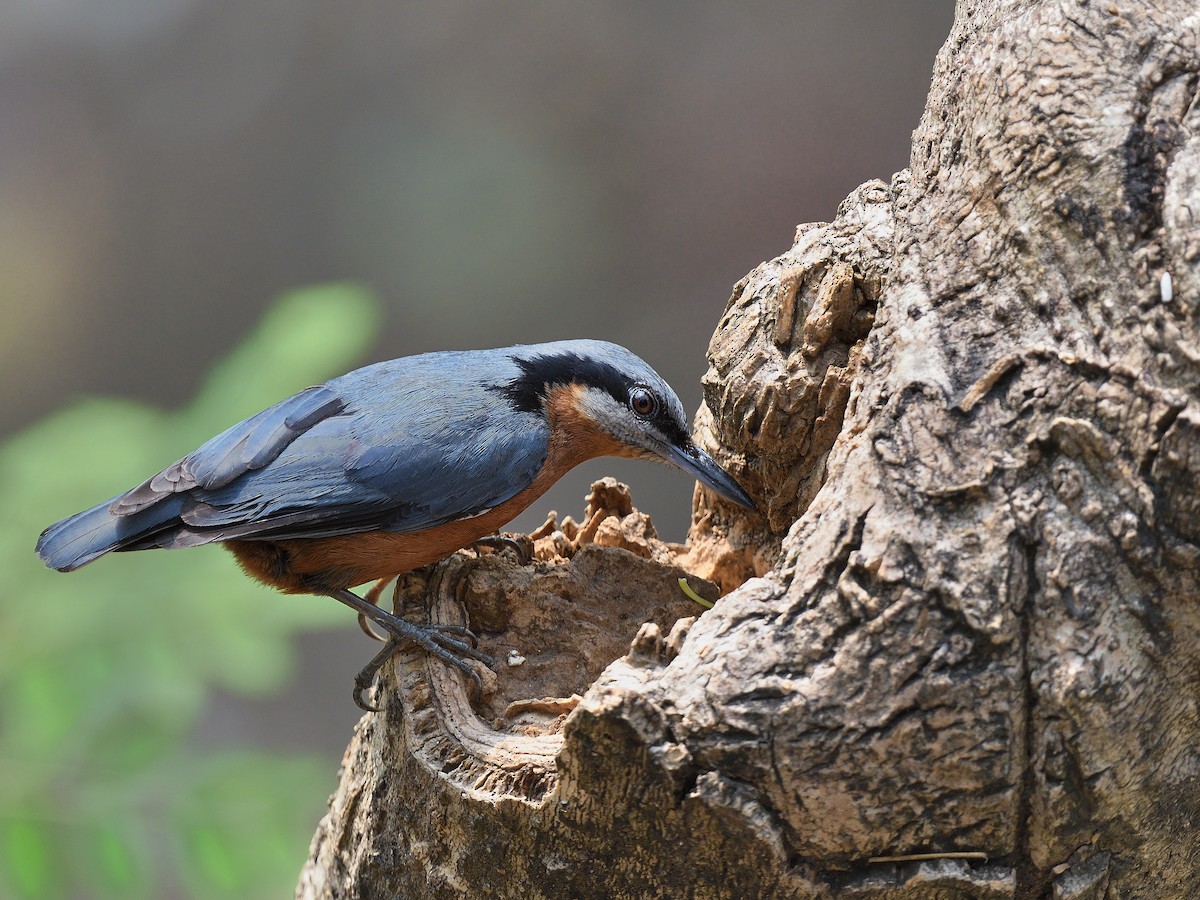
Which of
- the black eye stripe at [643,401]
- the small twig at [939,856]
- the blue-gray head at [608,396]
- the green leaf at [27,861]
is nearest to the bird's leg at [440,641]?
the blue-gray head at [608,396]

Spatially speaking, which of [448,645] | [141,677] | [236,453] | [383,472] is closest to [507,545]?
[383,472]

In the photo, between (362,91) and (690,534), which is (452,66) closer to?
(362,91)

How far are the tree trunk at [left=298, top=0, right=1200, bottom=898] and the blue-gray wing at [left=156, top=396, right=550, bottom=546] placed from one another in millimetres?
860

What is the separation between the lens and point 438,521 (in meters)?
2.58

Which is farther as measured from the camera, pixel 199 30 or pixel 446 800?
pixel 199 30

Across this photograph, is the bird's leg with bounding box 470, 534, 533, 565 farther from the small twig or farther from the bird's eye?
the small twig

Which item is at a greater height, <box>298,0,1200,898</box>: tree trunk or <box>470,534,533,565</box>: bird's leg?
<box>470,534,533,565</box>: bird's leg

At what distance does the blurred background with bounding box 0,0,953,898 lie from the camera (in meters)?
3.74

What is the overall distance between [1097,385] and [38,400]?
486 centimetres

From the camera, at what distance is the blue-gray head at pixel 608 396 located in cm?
287

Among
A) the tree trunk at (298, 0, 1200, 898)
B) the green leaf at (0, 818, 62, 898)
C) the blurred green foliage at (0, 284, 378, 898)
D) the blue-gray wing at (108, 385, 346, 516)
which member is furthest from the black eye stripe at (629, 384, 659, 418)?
the green leaf at (0, 818, 62, 898)

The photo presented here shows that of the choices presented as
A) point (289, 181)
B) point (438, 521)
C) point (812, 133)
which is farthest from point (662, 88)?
point (438, 521)

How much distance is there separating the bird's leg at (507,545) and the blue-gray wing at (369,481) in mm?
149

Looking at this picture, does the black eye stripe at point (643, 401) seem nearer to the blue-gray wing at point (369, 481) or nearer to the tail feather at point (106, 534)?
the blue-gray wing at point (369, 481)
